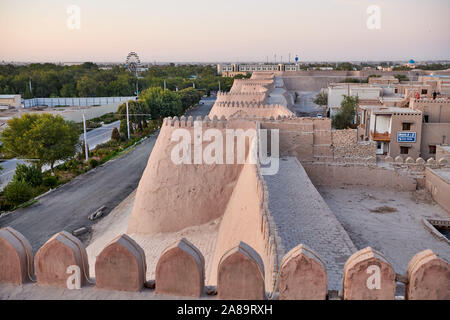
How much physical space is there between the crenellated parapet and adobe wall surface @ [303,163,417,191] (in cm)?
1058

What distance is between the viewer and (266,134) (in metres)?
12.8

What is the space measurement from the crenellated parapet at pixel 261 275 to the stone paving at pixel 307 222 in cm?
246

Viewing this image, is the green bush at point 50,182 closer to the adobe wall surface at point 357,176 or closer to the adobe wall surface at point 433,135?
the adobe wall surface at point 357,176

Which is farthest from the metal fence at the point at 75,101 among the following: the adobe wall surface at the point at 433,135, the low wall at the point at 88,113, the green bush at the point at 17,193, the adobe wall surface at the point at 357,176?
the adobe wall surface at the point at 357,176

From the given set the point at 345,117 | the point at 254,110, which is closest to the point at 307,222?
the point at 254,110

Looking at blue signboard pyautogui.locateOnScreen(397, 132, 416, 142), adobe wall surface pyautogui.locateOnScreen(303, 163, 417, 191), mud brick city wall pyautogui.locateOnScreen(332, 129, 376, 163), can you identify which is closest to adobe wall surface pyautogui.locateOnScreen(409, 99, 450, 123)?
blue signboard pyautogui.locateOnScreen(397, 132, 416, 142)

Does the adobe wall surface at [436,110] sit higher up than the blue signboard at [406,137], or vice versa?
the adobe wall surface at [436,110]

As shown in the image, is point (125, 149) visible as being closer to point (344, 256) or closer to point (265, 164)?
point (265, 164)

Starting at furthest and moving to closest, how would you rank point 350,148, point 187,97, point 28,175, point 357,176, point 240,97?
point 187,97 → point 240,97 → point 28,175 → point 350,148 → point 357,176

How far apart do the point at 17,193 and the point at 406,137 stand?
15662 millimetres

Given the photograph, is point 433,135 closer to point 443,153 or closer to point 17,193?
point 443,153

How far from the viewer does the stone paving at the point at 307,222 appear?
602 centimetres

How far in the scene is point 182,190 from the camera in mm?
10250
